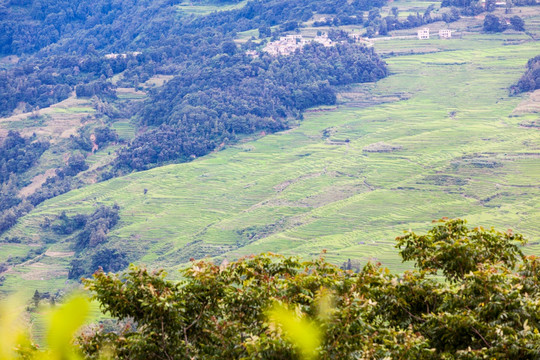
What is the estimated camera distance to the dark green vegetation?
250 inches

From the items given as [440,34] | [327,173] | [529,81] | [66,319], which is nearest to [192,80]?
[327,173]

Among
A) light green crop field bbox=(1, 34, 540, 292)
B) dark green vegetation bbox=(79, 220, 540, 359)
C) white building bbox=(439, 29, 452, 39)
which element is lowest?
light green crop field bbox=(1, 34, 540, 292)

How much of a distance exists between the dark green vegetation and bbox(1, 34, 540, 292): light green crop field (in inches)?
702

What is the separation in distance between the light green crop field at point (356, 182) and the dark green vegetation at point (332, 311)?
58.5 feet

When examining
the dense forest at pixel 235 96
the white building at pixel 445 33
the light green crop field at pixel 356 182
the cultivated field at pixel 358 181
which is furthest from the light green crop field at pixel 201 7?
the light green crop field at pixel 356 182

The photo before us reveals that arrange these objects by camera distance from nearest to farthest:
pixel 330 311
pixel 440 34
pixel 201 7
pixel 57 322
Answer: pixel 57 322 → pixel 330 311 → pixel 440 34 → pixel 201 7

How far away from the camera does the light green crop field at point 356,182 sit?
30328mm

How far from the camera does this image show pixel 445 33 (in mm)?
52938

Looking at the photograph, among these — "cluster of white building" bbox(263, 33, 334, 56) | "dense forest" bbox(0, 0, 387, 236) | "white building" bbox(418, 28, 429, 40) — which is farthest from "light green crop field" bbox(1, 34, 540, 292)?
"cluster of white building" bbox(263, 33, 334, 56)

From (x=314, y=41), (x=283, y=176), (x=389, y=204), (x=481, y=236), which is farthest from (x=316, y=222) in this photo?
(x=314, y=41)

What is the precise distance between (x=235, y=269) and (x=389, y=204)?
→ 81.3ft

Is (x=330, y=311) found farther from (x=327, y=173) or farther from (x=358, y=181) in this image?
(x=327, y=173)

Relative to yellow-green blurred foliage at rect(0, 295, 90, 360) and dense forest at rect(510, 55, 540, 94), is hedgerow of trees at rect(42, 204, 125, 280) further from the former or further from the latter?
yellow-green blurred foliage at rect(0, 295, 90, 360)

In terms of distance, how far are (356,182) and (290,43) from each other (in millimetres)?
24151
